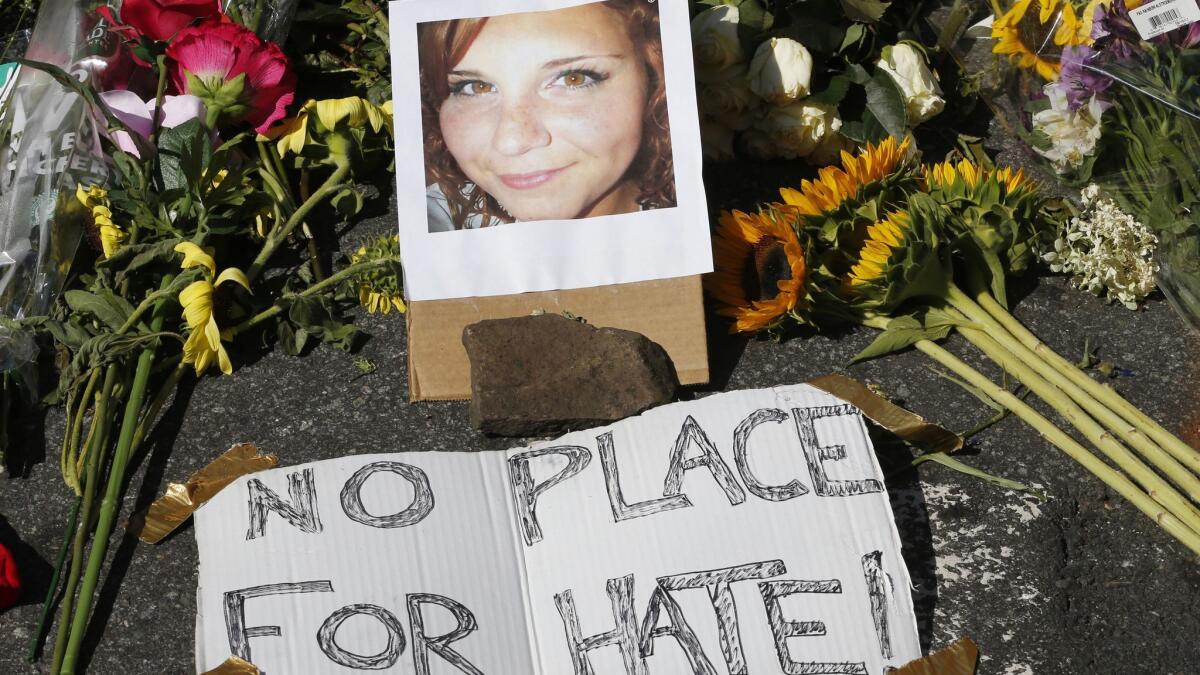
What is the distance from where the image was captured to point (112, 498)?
1.34m

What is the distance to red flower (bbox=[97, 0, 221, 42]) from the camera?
1.59m

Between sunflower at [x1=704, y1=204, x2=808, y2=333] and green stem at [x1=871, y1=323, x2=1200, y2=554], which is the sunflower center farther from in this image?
green stem at [x1=871, y1=323, x2=1200, y2=554]

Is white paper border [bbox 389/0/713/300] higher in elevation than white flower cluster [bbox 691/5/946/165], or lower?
lower

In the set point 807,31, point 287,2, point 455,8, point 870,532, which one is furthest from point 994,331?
point 287,2

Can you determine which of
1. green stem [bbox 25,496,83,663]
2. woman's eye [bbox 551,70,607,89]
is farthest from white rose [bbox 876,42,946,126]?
green stem [bbox 25,496,83,663]

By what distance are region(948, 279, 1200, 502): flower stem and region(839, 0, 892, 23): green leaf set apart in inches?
17.3

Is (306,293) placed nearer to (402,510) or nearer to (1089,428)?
(402,510)

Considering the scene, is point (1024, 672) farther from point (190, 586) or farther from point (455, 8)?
point (455, 8)

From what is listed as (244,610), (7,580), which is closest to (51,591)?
(7,580)

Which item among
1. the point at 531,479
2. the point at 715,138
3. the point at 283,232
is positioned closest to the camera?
the point at 531,479

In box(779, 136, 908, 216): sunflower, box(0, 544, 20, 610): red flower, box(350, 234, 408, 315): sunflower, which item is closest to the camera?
box(0, 544, 20, 610): red flower

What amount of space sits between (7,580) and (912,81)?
4.42 ft

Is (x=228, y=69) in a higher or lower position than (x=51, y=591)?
higher

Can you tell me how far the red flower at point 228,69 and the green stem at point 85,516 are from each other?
0.41 meters
